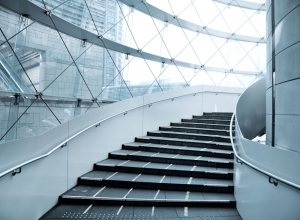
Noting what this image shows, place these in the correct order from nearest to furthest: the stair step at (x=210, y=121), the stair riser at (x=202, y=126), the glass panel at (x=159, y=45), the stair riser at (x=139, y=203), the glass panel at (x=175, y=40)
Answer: the stair riser at (x=139, y=203)
the stair riser at (x=202, y=126)
the stair step at (x=210, y=121)
the glass panel at (x=159, y=45)
the glass panel at (x=175, y=40)

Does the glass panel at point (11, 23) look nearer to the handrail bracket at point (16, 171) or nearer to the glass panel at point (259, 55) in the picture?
the handrail bracket at point (16, 171)

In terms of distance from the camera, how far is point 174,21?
10.9 m

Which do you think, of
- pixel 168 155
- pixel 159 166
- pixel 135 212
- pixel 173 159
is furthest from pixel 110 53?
pixel 135 212

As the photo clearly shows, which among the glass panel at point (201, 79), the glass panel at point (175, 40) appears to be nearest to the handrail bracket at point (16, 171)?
the glass panel at point (175, 40)

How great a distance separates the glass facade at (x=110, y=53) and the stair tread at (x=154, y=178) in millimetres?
2362

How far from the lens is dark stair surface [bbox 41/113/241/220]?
11.4 ft

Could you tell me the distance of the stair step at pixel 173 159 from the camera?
15.8 feet

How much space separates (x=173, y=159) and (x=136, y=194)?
1.41 meters

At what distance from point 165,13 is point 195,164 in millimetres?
7814

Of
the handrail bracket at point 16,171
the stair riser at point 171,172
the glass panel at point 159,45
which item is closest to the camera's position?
the handrail bracket at point 16,171

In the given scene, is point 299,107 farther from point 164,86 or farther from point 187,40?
point 187,40

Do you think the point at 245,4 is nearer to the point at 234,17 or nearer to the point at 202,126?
the point at 234,17

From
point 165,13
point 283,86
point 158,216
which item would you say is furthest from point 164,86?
point 158,216

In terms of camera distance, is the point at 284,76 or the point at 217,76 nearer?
the point at 284,76
